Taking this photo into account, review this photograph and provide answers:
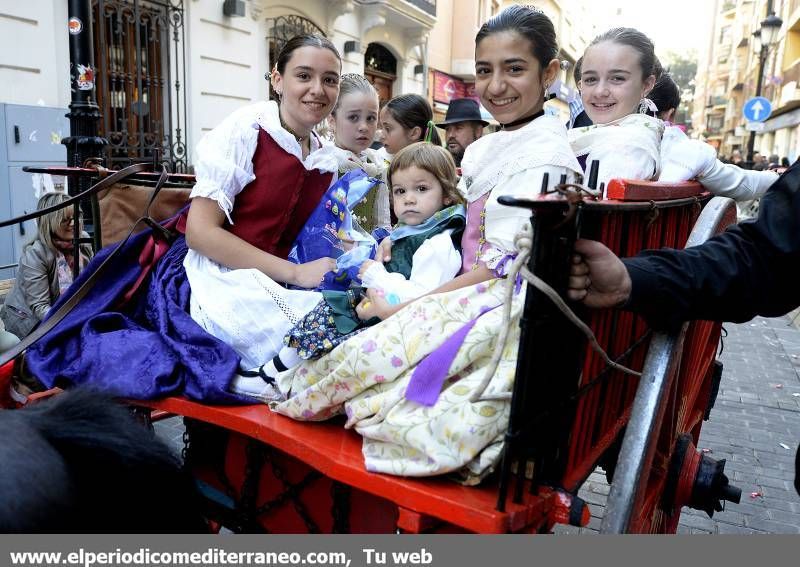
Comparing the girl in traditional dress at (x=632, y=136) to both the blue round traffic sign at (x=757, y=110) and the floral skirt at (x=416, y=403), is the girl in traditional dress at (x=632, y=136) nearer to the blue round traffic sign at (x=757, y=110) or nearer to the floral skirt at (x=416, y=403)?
the floral skirt at (x=416, y=403)

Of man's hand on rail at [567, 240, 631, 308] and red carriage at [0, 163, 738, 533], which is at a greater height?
man's hand on rail at [567, 240, 631, 308]

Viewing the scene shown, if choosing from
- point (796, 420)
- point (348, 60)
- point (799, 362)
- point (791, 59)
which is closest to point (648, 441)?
point (796, 420)

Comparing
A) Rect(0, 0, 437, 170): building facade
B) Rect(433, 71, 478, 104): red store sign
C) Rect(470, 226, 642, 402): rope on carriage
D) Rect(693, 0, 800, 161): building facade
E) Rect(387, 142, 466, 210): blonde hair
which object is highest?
Rect(693, 0, 800, 161): building facade

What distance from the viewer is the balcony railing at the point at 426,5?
14466mm

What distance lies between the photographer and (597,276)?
4.43 feet

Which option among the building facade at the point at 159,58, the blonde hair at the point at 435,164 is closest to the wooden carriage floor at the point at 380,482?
the blonde hair at the point at 435,164

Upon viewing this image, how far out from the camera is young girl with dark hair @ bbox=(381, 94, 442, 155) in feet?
13.3

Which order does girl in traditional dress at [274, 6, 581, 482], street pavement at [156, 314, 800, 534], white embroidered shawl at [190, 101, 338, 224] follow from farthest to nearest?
street pavement at [156, 314, 800, 534] → white embroidered shawl at [190, 101, 338, 224] → girl in traditional dress at [274, 6, 581, 482]

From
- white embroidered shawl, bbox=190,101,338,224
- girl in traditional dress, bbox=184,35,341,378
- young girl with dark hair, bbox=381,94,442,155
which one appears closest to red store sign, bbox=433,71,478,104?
young girl with dark hair, bbox=381,94,442,155

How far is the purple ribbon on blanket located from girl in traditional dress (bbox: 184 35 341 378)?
0.66 meters

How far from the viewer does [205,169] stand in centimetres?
221

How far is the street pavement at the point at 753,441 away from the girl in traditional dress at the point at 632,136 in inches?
70.7

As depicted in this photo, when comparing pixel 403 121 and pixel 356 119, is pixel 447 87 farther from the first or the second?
pixel 356 119

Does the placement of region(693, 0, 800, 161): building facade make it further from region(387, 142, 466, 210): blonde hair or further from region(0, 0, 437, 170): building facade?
region(387, 142, 466, 210): blonde hair
